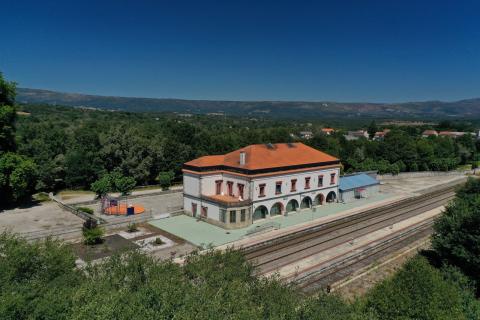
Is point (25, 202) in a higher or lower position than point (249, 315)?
lower

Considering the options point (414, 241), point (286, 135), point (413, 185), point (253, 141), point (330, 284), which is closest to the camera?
point (330, 284)

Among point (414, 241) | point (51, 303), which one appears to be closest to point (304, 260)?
point (414, 241)

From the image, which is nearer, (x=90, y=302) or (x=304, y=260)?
(x=90, y=302)

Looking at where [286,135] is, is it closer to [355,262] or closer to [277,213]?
[277,213]

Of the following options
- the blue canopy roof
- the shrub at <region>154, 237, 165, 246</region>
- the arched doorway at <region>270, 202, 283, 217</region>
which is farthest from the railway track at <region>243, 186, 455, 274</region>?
the shrub at <region>154, 237, 165, 246</region>

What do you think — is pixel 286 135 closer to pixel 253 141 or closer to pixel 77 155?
pixel 253 141

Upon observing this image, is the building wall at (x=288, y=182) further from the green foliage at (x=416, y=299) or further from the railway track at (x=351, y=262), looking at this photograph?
the green foliage at (x=416, y=299)

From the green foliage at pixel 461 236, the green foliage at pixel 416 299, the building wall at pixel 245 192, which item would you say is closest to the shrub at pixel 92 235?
the building wall at pixel 245 192

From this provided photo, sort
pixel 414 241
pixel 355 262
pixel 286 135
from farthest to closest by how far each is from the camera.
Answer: pixel 286 135, pixel 414 241, pixel 355 262

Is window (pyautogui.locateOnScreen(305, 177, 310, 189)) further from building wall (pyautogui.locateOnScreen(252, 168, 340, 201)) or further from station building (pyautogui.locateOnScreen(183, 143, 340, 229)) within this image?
building wall (pyautogui.locateOnScreen(252, 168, 340, 201))
